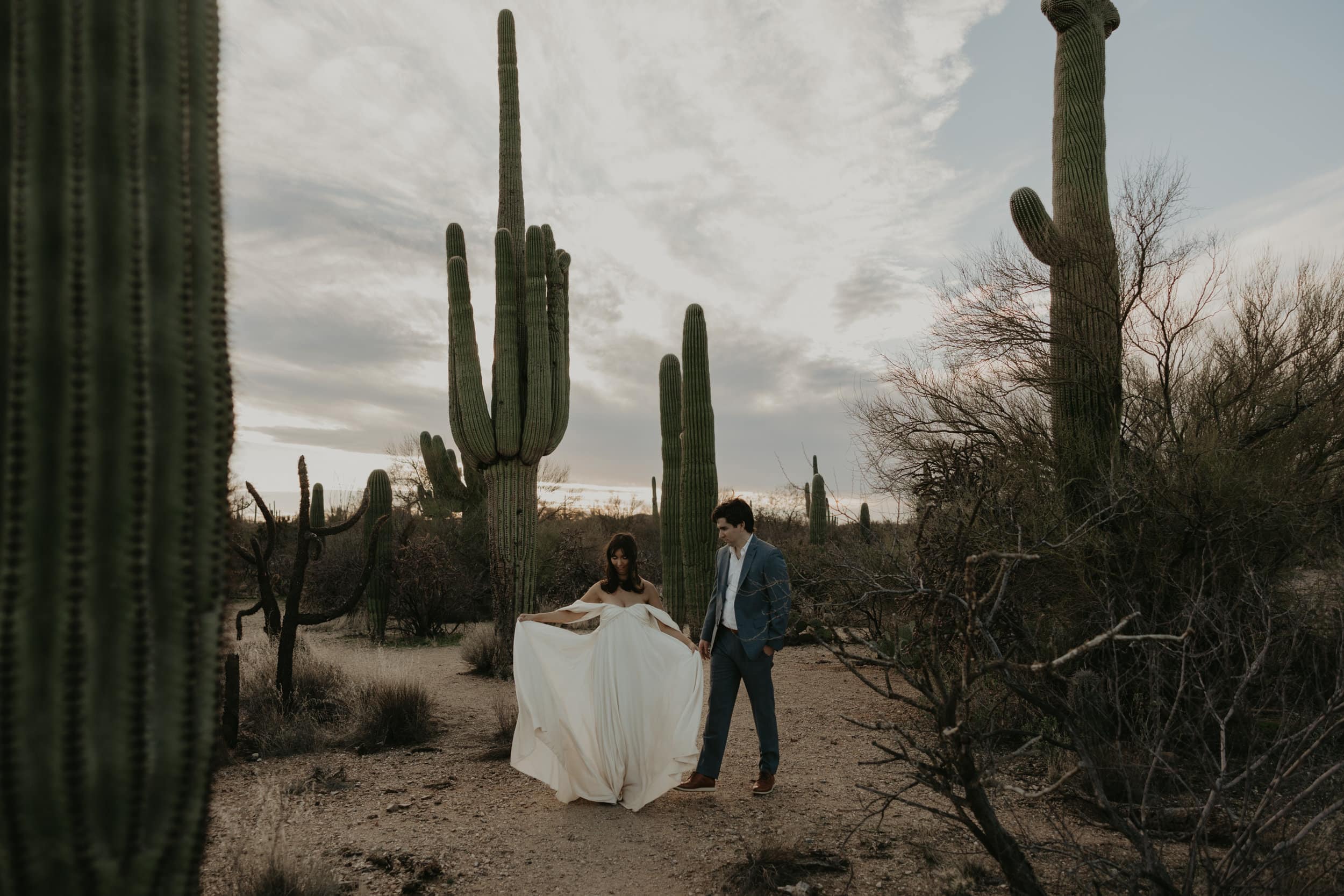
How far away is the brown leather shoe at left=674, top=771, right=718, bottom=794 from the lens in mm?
5391

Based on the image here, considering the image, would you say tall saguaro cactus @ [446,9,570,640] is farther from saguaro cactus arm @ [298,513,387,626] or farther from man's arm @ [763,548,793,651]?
man's arm @ [763,548,793,651]

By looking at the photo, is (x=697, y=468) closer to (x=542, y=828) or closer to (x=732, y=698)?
(x=732, y=698)

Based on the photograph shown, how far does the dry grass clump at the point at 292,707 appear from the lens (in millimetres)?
6730

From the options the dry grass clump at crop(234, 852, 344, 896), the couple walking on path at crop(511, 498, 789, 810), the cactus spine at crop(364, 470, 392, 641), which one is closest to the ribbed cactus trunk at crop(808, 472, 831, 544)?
the cactus spine at crop(364, 470, 392, 641)

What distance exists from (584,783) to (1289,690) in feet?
16.8

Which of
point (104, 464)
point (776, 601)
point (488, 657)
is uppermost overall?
point (104, 464)

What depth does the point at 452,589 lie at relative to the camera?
49.8 ft

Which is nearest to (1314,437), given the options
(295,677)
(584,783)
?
(584,783)

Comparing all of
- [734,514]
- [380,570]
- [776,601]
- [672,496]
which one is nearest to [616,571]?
[734,514]

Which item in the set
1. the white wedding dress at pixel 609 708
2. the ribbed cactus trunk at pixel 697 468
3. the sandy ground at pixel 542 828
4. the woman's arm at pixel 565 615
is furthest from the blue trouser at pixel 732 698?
the ribbed cactus trunk at pixel 697 468

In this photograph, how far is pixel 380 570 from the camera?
44.9 feet

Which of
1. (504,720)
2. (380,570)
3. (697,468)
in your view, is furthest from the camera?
(380,570)

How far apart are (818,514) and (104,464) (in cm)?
2083

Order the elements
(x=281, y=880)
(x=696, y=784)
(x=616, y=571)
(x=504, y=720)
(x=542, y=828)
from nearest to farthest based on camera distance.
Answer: (x=281, y=880), (x=542, y=828), (x=696, y=784), (x=616, y=571), (x=504, y=720)
